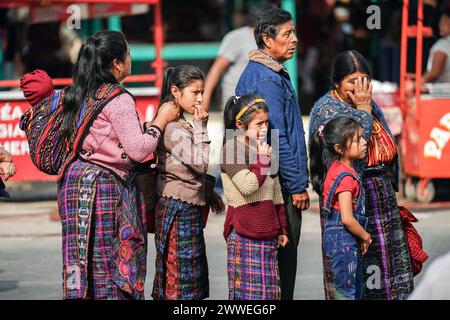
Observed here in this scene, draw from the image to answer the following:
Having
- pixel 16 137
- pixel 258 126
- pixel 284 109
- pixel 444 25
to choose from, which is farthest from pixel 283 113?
pixel 16 137

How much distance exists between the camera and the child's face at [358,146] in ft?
19.6

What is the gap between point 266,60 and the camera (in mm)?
6238

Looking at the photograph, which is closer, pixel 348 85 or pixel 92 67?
pixel 92 67

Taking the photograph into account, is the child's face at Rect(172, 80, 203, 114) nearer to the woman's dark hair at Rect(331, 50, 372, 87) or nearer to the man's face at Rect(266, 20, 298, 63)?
the man's face at Rect(266, 20, 298, 63)

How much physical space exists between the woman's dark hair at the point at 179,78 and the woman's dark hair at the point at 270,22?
0.41 m

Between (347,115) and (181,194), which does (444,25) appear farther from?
(181,194)

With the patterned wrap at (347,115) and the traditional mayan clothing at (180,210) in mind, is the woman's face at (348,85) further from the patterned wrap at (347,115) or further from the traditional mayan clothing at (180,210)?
the traditional mayan clothing at (180,210)

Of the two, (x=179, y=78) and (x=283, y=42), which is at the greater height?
(x=283, y=42)

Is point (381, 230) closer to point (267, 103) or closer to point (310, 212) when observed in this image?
point (267, 103)

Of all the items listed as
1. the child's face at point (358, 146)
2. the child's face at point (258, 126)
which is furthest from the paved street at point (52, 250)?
the child's face at point (258, 126)

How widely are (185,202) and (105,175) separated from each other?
0.53 metres

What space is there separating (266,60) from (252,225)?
0.93 meters

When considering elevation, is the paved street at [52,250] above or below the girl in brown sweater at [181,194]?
below

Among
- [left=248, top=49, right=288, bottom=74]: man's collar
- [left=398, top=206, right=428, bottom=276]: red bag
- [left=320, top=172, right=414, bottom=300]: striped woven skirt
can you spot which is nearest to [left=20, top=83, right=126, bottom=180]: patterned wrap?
[left=248, top=49, right=288, bottom=74]: man's collar
